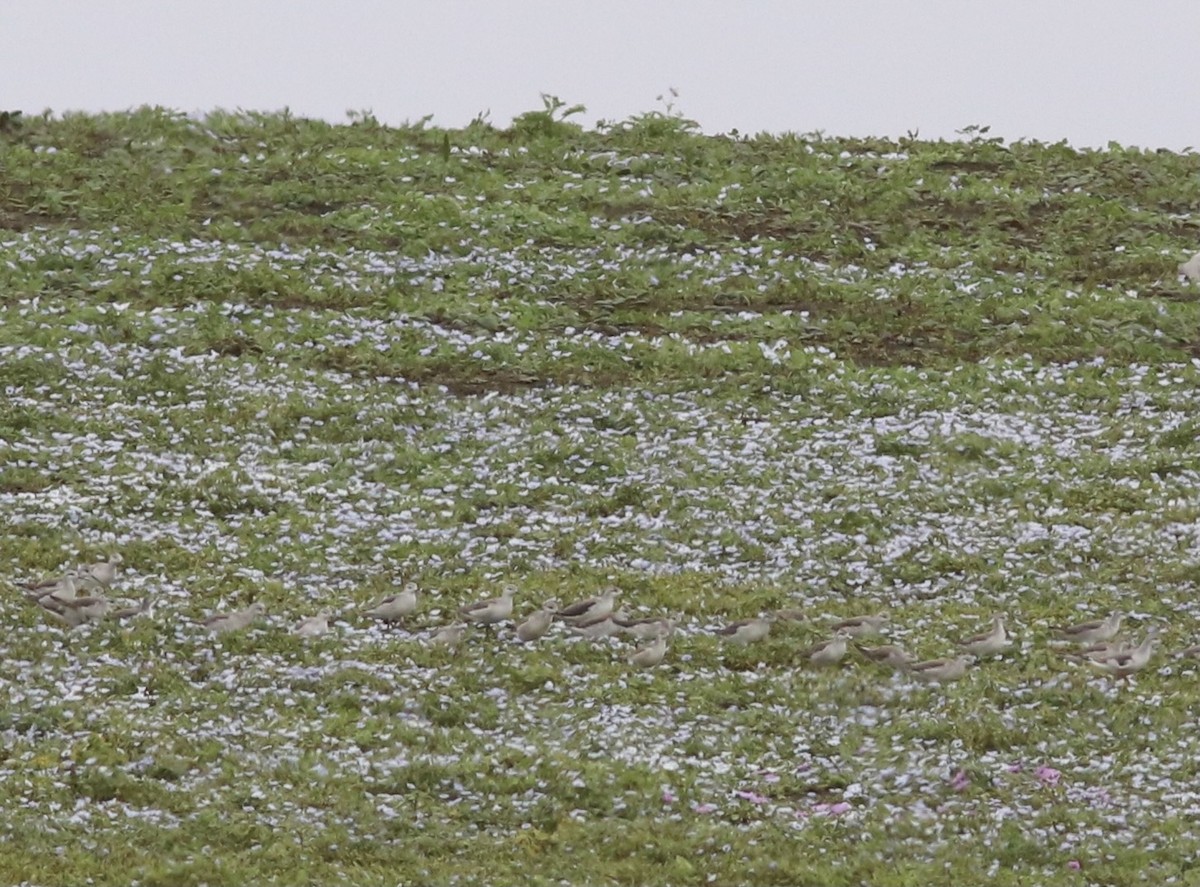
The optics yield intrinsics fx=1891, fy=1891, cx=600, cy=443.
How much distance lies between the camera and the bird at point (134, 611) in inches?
872

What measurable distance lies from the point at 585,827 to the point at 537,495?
34.2ft

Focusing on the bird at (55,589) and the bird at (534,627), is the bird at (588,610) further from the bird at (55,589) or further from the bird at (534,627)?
the bird at (55,589)

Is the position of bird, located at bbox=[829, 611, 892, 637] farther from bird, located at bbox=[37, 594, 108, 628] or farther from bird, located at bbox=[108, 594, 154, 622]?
bird, located at bbox=[37, 594, 108, 628]

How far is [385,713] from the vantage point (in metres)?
19.8

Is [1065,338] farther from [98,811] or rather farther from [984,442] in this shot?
[98,811]

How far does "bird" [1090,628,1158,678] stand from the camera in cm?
2084

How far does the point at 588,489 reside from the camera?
27375 mm

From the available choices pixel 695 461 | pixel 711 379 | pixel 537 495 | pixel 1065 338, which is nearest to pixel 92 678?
pixel 537 495

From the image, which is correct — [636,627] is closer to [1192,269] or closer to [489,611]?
[489,611]

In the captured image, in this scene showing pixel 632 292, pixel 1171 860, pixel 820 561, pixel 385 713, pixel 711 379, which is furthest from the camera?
pixel 632 292

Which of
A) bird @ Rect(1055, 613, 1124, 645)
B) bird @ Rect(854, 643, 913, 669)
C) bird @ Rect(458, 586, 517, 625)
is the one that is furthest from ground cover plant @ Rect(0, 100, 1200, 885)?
bird @ Rect(458, 586, 517, 625)

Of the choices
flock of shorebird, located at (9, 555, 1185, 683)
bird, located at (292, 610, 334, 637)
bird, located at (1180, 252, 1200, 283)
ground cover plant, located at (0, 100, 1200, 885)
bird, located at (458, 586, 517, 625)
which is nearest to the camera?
ground cover plant, located at (0, 100, 1200, 885)

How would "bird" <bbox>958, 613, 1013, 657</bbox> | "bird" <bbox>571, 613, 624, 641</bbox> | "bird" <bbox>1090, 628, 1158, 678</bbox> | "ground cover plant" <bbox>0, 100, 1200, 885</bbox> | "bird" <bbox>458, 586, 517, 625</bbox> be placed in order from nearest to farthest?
"ground cover plant" <bbox>0, 100, 1200, 885</bbox>
"bird" <bbox>1090, 628, 1158, 678</bbox>
"bird" <bbox>958, 613, 1013, 657</bbox>
"bird" <bbox>571, 613, 624, 641</bbox>
"bird" <bbox>458, 586, 517, 625</bbox>

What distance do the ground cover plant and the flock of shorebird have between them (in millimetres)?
238
